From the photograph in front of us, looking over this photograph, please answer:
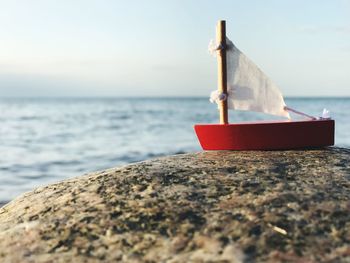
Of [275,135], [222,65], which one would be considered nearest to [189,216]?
[275,135]

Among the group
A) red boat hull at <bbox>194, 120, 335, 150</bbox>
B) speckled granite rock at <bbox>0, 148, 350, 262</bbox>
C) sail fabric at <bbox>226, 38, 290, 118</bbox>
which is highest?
sail fabric at <bbox>226, 38, 290, 118</bbox>

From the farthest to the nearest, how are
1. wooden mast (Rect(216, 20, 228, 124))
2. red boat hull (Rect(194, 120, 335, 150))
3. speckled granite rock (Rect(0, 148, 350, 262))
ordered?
wooden mast (Rect(216, 20, 228, 124)), red boat hull (Rect(194, 120, 335, 150)), speckled granite rock (Rect(0, 148, 350, 262))

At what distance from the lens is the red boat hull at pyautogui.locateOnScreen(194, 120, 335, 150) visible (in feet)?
14.8

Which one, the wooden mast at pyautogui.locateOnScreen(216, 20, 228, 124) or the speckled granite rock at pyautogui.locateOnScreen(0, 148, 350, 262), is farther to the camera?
the wooden mast at pyautogui.locateOnScreen(216, 20, 228, 124)

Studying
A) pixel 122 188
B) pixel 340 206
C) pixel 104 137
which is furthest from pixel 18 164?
pixel 340 206

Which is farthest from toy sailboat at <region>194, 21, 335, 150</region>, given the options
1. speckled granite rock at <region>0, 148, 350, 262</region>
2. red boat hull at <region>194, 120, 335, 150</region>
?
speckled granite rock at <region>0, 148, 350, 262</region>

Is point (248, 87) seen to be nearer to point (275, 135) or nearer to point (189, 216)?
point (275, 135)

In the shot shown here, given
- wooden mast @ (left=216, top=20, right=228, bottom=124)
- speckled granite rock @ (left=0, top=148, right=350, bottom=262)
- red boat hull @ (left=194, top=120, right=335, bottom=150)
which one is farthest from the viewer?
wooden mast @ (left=216, top=20, right=228, bottom=124)

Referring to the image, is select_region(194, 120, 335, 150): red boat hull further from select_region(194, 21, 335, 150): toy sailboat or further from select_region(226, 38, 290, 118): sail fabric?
select_region(226, 38, 290, 118): sail fabric

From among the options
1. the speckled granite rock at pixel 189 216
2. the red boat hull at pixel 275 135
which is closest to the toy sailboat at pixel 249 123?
the red boat hull at pixel 275 135

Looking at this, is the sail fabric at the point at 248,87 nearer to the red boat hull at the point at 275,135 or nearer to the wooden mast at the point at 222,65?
the wooden mast at the point at 222,65

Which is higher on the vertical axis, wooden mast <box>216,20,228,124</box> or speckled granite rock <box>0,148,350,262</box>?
wooden mast <box>216,20,228,124</box>

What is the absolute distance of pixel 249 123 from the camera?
182 inches

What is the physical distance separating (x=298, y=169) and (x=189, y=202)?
106cm
